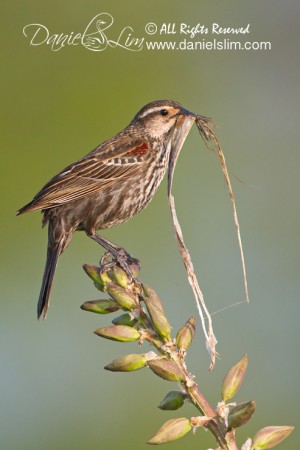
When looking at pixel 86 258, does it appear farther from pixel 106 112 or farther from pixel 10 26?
pixel 10 26

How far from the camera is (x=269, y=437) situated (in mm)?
1713

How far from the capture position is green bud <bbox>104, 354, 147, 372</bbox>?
5.87ft

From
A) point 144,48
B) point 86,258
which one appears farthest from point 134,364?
point 144,48

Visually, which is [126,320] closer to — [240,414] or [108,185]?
[240,414]

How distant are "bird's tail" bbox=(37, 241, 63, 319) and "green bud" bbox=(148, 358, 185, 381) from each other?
5.97 ft

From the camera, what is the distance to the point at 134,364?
1.79 m

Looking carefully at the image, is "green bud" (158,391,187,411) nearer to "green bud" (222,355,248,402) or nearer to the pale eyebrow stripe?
"green bud" (222,355,248,402)

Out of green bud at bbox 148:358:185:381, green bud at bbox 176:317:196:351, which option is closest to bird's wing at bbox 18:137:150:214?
green bud at bbox 176:317:196:351

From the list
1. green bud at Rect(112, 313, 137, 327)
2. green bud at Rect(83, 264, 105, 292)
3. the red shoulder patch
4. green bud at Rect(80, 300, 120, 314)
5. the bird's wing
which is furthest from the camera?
the red shoulder patch

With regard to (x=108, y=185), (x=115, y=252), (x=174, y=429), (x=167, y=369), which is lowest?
(x=174, y=429)

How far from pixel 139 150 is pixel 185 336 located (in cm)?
272
